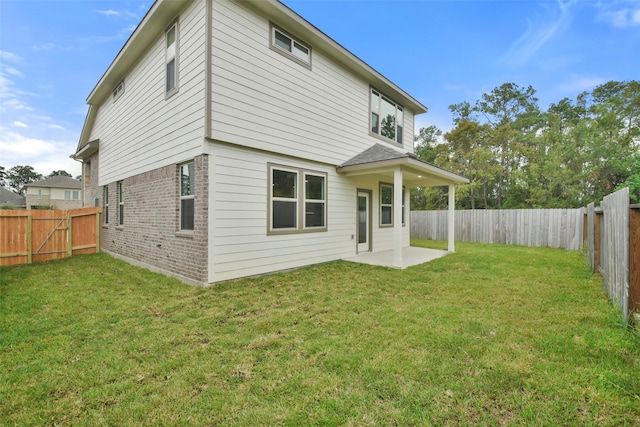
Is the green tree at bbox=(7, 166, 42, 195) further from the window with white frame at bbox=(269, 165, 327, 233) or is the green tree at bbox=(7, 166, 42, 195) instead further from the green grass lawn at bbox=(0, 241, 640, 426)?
the window with white frame at bbox=(269, 165, 327, 233)

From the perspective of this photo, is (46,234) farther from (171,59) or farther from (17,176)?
(17,176)

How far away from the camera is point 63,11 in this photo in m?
8.09

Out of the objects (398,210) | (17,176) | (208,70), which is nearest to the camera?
(208,70)

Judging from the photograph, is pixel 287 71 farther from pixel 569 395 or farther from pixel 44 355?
pixel 569 395

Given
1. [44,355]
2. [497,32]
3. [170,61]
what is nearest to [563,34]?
[497,32]

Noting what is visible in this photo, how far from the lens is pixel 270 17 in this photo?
20.9 ft

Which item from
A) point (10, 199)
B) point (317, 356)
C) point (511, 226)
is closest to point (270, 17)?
point (317, 356)

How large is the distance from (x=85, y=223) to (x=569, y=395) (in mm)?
13345

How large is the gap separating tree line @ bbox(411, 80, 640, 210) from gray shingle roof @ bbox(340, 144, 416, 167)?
14077mm

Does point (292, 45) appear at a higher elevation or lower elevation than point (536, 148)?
lower

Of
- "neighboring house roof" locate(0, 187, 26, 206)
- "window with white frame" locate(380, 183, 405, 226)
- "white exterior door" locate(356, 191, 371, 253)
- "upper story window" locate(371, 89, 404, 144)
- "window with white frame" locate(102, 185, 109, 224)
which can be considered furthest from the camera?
"neighboring house roof" locate(0, 187, 26, 206)

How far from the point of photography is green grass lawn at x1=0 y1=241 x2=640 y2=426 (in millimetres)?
2061

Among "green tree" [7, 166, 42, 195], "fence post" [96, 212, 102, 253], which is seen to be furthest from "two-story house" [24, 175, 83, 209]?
"fence post" [96, 212, 102, 253]

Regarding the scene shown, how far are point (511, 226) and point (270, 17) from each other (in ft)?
42.1
